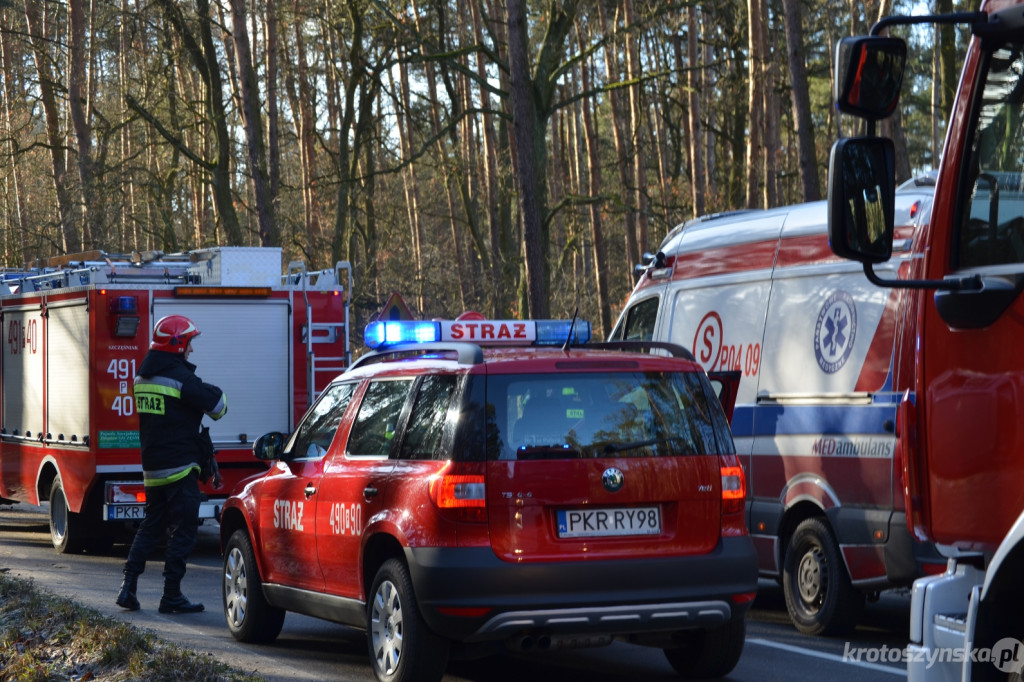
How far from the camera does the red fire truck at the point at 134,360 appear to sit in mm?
13570

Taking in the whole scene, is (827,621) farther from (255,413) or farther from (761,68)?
(761,68)

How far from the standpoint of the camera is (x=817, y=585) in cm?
892

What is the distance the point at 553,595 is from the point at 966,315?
2865 mm

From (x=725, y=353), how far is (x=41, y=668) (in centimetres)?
519

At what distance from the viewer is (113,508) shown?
13359 millimetres

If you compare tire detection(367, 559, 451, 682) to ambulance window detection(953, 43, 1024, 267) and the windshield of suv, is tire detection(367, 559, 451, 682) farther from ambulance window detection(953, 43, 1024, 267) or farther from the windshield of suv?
ambulance window detection(953, 43, 1024, 267)

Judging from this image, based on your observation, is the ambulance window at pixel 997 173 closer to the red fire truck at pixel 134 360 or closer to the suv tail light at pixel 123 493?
the red fire truck at pixel 134 360

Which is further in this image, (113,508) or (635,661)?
(113,508)

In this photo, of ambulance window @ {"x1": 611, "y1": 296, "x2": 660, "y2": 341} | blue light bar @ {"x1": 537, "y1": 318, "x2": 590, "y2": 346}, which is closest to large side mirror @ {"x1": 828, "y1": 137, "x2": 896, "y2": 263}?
blue light bar @ {"x1": 537, "y1": 318, "x2": 590, "y2": 346}

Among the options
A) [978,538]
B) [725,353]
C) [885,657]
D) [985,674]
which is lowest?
[885,657]

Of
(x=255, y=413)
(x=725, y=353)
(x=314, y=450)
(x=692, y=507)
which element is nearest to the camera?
(x=692, y=507)

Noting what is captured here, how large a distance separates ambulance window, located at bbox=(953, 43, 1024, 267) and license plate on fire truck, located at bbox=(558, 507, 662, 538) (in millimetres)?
2716

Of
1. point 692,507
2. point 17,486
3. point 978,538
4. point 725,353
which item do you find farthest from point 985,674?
point 17,486

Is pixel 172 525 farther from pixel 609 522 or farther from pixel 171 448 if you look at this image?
pixel 609 522
